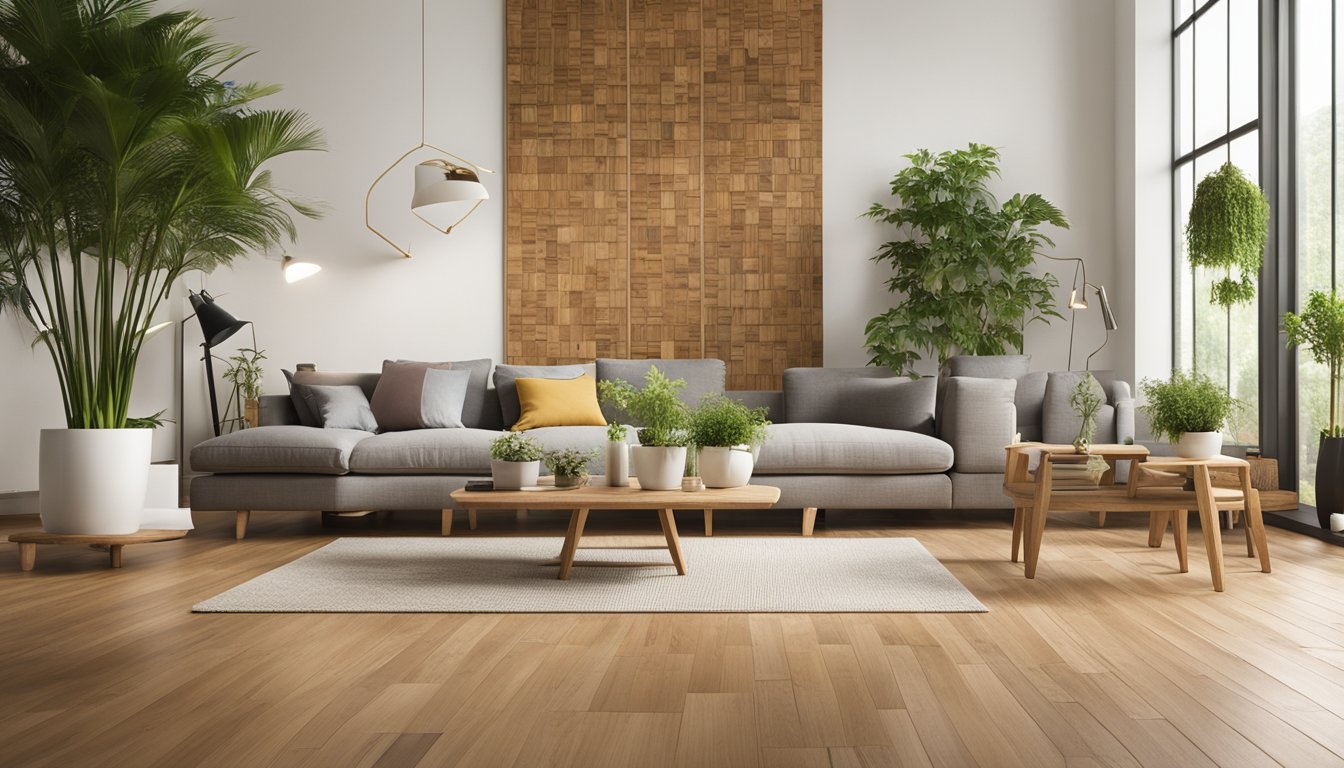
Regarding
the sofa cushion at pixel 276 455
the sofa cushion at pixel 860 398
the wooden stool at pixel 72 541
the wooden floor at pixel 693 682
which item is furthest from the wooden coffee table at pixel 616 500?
the sofa cushion at pixel 860 398

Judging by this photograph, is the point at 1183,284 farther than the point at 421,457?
Yes

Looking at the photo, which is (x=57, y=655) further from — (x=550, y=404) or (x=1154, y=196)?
(x=1154, y=196)

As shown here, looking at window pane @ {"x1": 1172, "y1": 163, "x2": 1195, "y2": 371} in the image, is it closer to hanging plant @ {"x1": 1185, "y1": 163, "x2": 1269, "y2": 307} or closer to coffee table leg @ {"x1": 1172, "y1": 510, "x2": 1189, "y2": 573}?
hanging plant @ {"x1": 1185, "y1": 163, "x2": 1269, "y2": 307}

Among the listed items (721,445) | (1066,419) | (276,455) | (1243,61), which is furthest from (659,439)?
(1243,61)

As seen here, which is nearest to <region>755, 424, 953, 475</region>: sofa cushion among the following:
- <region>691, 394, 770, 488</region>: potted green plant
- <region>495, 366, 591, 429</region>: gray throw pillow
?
<region>691, 394, 770, 488</region>: potted green plant

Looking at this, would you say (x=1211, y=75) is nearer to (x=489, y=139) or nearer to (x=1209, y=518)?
Result: (x=1209, y=518)

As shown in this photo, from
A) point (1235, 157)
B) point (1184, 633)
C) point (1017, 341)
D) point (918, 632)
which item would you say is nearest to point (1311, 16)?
point (1235, 157)

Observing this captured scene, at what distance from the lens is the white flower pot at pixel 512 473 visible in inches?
151

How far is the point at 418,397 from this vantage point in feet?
18.2

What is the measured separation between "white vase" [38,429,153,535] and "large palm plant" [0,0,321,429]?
117mm

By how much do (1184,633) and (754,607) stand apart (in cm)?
124

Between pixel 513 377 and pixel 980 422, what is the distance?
2.59 metres

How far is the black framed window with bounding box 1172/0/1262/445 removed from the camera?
5.58 metres

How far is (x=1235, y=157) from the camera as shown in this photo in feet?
19.0
